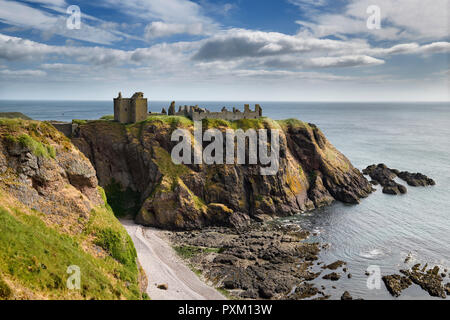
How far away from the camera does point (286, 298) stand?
38938 mm

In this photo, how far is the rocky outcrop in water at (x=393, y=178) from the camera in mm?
83312

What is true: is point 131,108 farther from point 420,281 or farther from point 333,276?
point 420,281

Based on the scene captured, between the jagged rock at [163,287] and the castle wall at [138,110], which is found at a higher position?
the castle wall at [138,110]

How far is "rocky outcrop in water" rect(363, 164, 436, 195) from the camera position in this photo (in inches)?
3280

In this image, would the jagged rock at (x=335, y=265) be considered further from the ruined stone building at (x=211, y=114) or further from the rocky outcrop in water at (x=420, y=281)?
the ruined stone building at (x=211, y=114)

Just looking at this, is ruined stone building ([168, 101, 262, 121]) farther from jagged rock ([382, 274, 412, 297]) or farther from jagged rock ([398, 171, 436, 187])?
jagged rock ([398, 171, 436, 187])

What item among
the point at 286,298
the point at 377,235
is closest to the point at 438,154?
the point at 377,235

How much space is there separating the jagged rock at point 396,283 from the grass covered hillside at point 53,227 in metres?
31.1

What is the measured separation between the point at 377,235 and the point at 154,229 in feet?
133

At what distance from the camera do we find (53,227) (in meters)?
30.0

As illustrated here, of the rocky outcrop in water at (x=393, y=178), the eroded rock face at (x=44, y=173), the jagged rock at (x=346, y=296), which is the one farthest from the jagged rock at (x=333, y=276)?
the rocky outcrop in water at (x=393, y=178)

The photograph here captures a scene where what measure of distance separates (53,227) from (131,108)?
45.7 m

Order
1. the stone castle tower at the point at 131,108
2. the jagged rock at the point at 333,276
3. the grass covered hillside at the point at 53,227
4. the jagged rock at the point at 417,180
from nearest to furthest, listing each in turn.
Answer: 1. the grass covered hillside at the point at 53,227
2. the jagged rock at the point at 333,276
3. the stone castle tower at the point at 131,108
4. the jagged rock at the point at 417,180

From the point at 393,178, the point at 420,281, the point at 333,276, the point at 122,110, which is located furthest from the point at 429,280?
the point at 122,110
